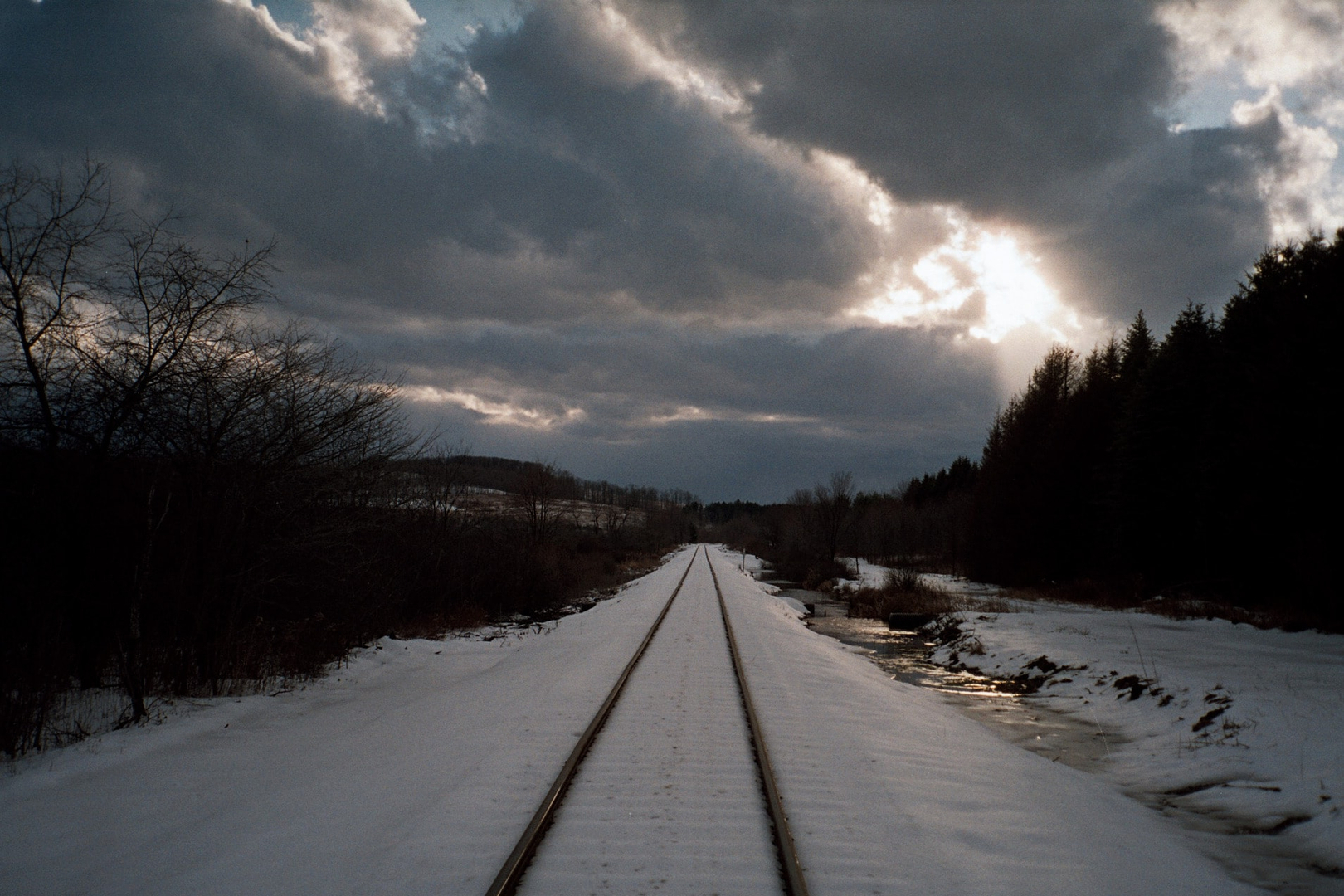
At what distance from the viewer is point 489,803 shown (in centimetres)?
554

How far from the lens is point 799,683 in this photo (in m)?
11.1

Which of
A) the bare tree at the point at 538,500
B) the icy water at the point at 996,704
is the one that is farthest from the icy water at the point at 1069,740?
the bare tree at the point at 538,500

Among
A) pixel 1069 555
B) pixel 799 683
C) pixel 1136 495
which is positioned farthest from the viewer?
pixel 1069 555

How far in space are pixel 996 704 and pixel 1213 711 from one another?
3554 millimetres

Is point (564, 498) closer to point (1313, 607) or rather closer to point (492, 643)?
point (492, 643)

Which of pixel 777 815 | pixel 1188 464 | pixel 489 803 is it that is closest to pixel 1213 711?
pixel 777 815

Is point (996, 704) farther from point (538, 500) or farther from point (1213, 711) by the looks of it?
point (538, 500)

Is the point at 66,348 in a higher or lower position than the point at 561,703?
higher

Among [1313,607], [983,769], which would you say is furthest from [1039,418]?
[983,769]

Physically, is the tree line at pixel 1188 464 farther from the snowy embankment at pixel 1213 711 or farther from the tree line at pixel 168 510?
the tree line at pixel 168 510

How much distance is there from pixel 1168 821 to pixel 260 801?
27.3 feet

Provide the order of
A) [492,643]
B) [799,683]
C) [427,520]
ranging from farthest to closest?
[427,520], [492,643], [799,683]

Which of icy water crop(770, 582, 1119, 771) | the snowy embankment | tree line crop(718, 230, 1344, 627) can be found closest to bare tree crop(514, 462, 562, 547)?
tree line crop(718, 230, 1344, 627)

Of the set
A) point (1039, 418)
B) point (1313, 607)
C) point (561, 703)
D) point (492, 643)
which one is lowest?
point (492, 643)
